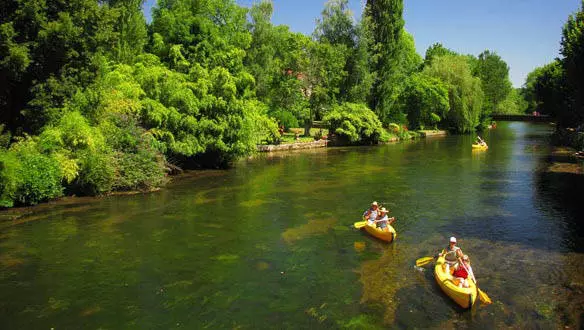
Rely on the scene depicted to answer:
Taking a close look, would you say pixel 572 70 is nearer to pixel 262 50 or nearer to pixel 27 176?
pixel 262 50

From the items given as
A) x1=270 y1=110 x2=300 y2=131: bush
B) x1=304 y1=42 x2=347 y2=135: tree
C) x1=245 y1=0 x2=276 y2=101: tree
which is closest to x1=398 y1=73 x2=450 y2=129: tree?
x1=304 y1=42 x2=347 y2=135: tree

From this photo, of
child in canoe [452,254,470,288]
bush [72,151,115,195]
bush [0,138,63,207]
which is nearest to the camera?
child in canoe [452,254,470,288]

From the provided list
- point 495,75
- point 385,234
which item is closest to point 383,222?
point 385,234

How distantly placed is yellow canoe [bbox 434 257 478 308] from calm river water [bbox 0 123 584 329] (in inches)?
12.0

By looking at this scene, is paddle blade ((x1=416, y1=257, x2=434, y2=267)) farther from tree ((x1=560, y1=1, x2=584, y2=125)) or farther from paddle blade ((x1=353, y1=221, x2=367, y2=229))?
tree ((x1=560, y1=1, x2=584, y2=125))

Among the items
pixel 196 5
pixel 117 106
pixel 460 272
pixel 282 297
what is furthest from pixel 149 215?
pixel 196 5

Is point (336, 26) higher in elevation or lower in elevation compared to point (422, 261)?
higher

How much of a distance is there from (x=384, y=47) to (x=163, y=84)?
40.9m

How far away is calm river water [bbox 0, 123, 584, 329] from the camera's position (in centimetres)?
1423

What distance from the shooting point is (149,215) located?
24953 mm

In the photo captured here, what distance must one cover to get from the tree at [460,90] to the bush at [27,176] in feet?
224

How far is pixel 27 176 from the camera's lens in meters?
24.3

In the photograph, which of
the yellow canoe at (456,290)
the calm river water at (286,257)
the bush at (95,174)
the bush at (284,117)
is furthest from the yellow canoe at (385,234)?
the bush at (284,117)

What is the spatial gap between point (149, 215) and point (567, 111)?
61090 millimetres
